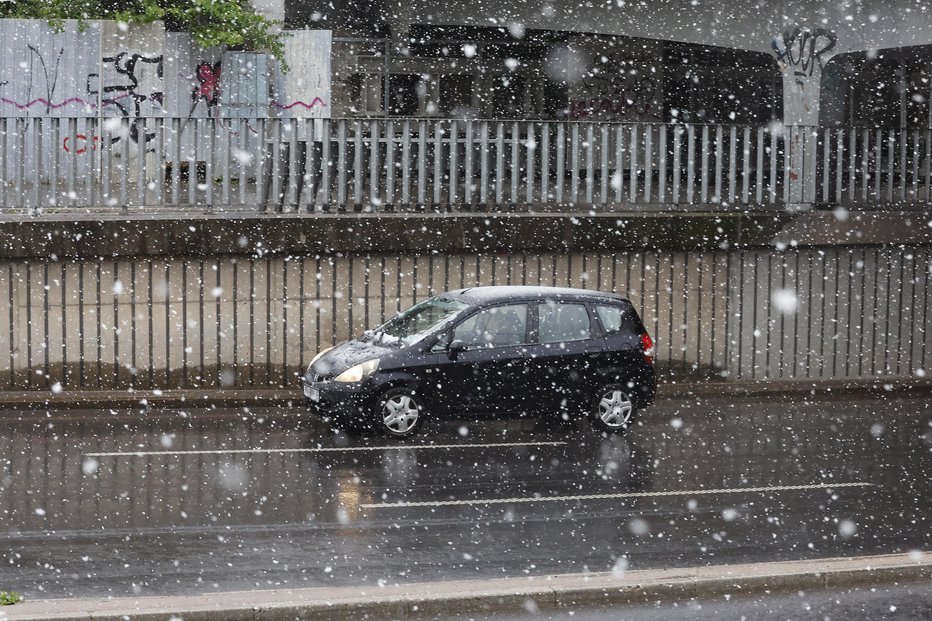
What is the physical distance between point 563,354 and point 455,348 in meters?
1.17

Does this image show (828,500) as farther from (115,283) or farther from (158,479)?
(115,283)

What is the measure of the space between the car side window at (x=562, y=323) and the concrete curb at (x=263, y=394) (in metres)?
2.85

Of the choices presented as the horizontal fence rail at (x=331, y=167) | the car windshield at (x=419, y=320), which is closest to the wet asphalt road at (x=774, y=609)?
the car windshield at (x=419, y=320)

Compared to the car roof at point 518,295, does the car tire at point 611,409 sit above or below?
below

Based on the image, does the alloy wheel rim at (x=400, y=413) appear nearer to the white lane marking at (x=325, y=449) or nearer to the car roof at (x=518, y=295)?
the white lane marking at (x=325, y=449)

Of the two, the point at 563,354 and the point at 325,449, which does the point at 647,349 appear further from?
the point at 325,449

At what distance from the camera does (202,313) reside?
16.2 m

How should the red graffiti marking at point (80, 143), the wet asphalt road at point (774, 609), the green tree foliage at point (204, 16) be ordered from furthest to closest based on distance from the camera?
the green tree foliage at point (204, 16) < the red graffiti marking at point (80, 143) < the wet asphalt road at point (774, 609)

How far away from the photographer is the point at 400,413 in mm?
13820

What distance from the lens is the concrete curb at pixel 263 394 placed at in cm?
1567

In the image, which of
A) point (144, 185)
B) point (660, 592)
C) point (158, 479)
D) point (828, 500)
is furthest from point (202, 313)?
point (660, 592)

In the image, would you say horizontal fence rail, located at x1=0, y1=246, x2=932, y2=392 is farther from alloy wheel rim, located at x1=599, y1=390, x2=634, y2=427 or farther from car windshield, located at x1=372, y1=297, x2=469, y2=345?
alloy wheel rim, located at x1=599, y1=390, x2=634, y2=427

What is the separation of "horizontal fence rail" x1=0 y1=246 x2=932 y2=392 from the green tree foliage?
4.69 metres

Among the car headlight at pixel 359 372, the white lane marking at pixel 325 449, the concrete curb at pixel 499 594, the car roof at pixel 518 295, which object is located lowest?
the white lane marking at pixel 325 449
